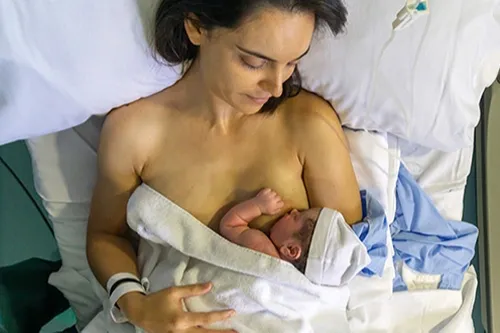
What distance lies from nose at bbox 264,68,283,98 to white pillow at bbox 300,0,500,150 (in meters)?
0.14

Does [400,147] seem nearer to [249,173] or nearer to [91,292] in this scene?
[249,173]

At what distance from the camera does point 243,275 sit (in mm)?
1160

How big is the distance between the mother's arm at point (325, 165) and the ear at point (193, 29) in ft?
0.77

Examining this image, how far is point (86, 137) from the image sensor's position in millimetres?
1368

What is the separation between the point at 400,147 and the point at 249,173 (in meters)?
0.36

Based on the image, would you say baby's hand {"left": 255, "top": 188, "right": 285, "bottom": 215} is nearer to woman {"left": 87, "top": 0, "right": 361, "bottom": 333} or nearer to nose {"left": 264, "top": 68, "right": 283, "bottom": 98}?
woman {"left": 87, "top": 0, "right": 361, "bottom": 333}

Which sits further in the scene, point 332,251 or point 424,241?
point 424,241

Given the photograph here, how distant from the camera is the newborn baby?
116 cm

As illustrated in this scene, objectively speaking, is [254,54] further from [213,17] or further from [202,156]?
[202,156]

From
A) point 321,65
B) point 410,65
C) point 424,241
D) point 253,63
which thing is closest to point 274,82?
point 253,63

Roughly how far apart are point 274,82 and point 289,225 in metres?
0.25

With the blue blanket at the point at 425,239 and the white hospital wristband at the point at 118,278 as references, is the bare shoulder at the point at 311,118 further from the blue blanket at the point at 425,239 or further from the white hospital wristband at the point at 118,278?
the white hospital wristband at the point at 118,278

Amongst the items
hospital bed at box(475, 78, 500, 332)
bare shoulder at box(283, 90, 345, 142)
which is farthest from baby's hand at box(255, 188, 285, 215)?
hospital bed at box(475, 78, 500, 332)

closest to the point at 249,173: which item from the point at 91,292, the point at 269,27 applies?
the point at 269,27
